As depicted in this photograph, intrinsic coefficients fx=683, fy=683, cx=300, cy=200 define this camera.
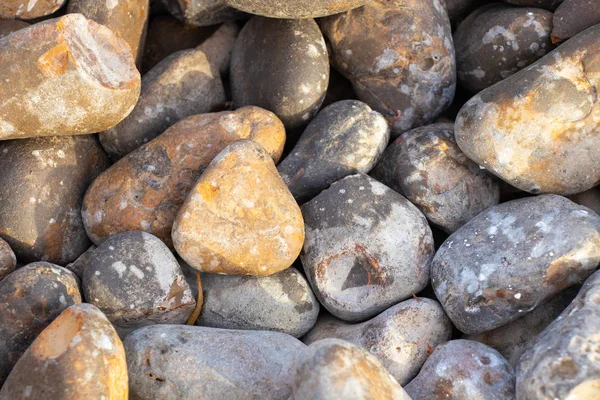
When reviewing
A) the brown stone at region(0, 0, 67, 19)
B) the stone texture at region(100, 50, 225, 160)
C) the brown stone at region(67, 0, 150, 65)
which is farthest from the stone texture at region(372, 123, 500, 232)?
the brown stone at region(0, 0, 67, 19)

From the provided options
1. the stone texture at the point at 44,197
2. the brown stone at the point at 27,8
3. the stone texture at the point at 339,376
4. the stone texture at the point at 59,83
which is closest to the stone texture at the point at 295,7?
the stone texture at the point at 59,83

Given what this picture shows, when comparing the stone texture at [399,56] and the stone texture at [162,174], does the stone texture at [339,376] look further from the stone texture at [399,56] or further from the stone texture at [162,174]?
the stone texture at [399,56]

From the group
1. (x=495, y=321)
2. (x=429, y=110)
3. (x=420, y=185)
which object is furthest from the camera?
(x=429, y=110)

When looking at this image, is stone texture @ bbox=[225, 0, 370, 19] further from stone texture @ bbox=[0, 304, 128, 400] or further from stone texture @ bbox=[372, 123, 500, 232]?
stone texture @ bbox=[0, 304, 128, 400]

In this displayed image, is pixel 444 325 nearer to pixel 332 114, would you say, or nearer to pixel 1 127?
pixel 332 114

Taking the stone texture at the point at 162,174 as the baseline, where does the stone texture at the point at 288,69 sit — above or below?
above

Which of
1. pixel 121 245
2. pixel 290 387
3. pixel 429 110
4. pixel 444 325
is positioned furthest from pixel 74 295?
pixel 429 110
